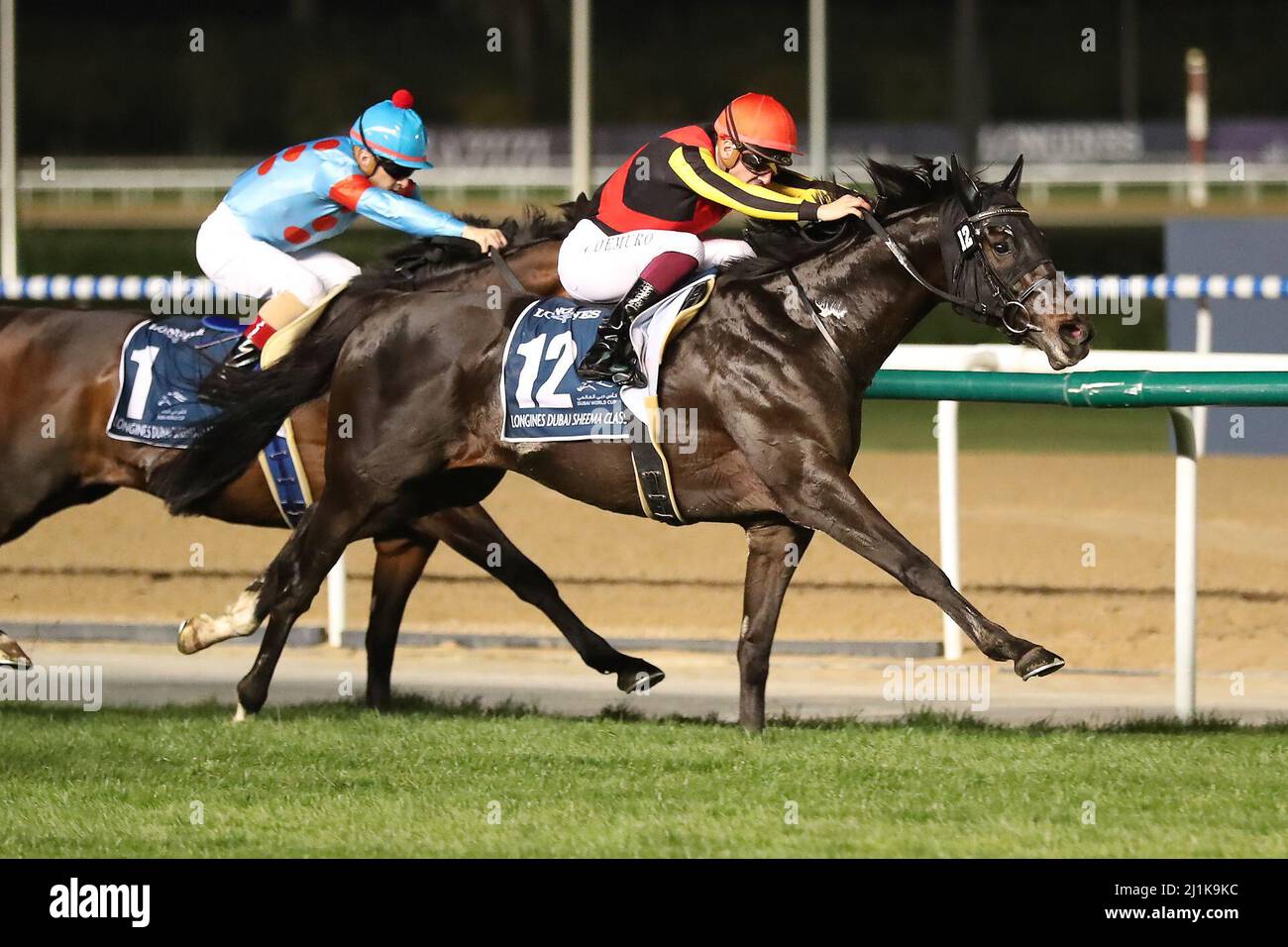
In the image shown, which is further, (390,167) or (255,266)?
(255,266)

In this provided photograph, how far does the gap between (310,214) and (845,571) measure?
11.4ft

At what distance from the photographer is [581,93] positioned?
1305cm

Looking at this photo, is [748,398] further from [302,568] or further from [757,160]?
[302,568]

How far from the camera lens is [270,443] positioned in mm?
6391

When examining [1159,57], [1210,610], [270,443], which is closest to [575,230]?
[270,443]

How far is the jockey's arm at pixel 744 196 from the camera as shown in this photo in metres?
5.69

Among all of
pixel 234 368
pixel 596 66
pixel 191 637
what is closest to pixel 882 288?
pixel 234 368

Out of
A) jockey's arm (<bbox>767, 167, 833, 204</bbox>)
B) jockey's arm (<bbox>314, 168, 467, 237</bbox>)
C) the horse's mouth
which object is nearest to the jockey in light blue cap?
jockey's arm (<bbox>314, 168, 467, 237</bbox>)

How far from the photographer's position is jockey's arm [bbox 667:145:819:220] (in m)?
5.69

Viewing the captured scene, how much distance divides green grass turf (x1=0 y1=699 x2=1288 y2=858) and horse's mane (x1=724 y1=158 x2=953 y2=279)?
126 cm

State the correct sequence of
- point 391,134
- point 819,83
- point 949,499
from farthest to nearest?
point 819,83 → point 949,499 → point 391,134
